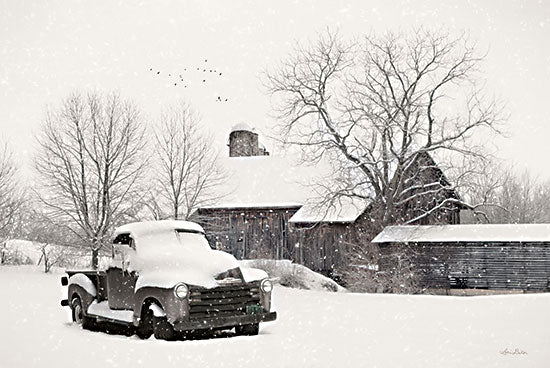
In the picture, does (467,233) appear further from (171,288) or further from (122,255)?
(171,288)

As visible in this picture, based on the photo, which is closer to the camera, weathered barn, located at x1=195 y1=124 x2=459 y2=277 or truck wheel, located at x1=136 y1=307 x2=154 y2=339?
truck wheel, located at x1=136 y1=307 x2=154 y2=339

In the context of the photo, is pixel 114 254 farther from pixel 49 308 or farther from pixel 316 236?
pixel 316 236

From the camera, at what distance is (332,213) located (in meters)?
36.3

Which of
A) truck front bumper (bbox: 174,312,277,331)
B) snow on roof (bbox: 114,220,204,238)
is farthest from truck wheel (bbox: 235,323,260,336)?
snow on roof (bbox: 114,220,204,238)

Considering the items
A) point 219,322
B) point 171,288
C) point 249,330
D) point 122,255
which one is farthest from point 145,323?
point 249,330

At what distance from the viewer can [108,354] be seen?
9.61 m

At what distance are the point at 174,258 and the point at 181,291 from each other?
1.21 meters

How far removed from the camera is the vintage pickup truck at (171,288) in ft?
35.3

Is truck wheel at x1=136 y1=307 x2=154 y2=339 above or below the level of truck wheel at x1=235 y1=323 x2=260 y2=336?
above

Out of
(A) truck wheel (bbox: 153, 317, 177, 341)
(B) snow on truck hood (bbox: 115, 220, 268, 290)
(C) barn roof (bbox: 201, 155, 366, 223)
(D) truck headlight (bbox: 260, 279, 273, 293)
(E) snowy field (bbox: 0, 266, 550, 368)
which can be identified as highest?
(C) barn roof (bbox: 201, 155, 366, 223)

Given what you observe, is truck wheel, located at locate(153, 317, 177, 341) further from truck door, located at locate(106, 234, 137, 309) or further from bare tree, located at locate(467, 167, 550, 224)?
bare tree, located at locate(467, 167, 550, 224)

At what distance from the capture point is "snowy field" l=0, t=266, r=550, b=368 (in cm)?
891

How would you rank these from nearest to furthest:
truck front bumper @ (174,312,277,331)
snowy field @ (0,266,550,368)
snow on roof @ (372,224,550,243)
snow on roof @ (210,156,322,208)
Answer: snowy field @ (0,266,550,368) < truck front bumper @ (174,312,277,331) < snow on roof @ (372,224,550,243) < snow on roof @ (210,156,322,208)

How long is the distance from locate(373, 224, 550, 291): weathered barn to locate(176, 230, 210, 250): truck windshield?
19.1 m
